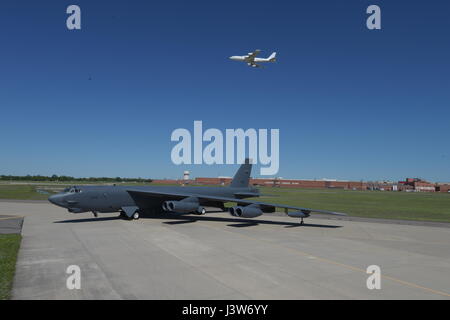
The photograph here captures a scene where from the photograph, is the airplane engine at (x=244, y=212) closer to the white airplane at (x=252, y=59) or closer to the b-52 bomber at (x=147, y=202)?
the b-52 bomber at (x=147, y=202)

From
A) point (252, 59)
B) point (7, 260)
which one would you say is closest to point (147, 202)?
point (7, 260)

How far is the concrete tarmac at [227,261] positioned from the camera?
997 cm

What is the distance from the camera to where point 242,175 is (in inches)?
1362

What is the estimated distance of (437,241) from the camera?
19734mm

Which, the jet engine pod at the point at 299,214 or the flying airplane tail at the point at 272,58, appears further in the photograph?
the flying airplane tail at the point at 272,58

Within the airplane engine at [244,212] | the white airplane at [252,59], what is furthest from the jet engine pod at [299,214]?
the white airplane at [252,59]

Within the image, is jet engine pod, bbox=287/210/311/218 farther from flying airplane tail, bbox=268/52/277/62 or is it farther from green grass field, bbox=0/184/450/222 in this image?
flying airplane tail, bbox=268/52/277/62

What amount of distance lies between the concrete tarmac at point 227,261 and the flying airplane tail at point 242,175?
10.6 meters

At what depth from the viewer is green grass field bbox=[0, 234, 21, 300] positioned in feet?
31.8

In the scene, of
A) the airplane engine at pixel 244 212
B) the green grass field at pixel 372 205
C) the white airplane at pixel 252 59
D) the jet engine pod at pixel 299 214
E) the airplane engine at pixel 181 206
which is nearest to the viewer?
the airplane engine at pixel 244 212

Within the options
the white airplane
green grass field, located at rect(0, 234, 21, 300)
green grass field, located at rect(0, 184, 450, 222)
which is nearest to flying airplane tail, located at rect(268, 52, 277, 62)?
the white airplane

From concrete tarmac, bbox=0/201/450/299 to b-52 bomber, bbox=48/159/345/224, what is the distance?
1342 millimetres

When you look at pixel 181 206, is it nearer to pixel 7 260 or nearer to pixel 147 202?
pixel 147 202
